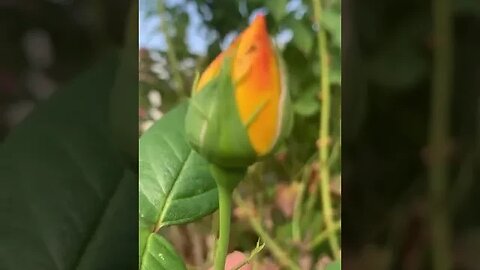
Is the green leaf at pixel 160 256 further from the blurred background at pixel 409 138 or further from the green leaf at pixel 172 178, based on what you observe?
the blurred background at pixel 409 138

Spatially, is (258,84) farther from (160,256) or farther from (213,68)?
(160,256)

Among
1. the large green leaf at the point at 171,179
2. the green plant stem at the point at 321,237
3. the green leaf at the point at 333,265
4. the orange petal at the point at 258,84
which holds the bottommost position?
the green leaf at the point at 333,265

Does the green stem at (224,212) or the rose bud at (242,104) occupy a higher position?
the rose bud at (242,104)

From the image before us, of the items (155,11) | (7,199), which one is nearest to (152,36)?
(155,11)

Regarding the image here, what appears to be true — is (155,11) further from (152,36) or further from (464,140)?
(464,140)

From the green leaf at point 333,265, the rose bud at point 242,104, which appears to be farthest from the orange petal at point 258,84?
the green leaf at point 333,265

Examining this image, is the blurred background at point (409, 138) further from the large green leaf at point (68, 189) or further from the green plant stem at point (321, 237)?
the large green leaf at point (68, 189)

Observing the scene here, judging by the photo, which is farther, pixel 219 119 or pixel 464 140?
pixel 464 140
